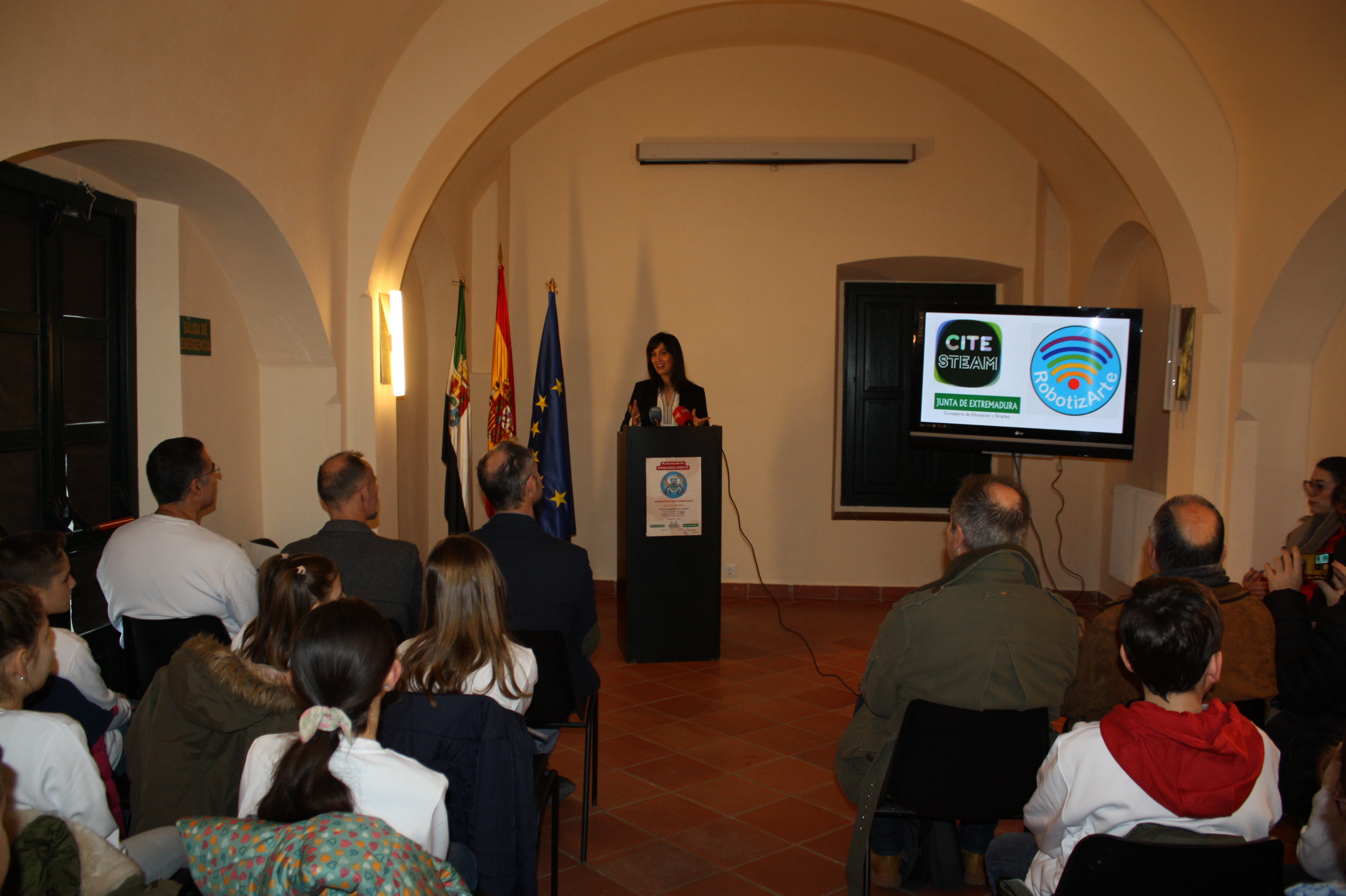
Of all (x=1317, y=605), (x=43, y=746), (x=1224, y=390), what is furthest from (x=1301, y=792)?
(x=43, y=746)

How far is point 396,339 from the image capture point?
5.20 meters

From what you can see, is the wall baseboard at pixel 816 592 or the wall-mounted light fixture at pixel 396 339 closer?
the wall-mounted light fixture at pixel 396 339

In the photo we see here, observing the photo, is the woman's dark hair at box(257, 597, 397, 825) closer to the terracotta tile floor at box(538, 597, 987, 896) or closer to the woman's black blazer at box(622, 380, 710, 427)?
the terracotta tile floor at box(538, 597, 987, 896)

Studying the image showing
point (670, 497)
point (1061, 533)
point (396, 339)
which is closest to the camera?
point (396, 339)

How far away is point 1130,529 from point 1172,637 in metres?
4.74

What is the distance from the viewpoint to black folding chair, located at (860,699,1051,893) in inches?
89.7

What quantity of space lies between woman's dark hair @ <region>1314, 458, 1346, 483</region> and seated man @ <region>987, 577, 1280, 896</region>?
256 centimetres

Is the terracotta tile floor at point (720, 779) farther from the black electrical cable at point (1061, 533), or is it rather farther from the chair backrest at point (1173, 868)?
the black electrical cable at point (1061, 533)

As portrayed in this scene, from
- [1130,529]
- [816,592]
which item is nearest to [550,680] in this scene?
[816,592]

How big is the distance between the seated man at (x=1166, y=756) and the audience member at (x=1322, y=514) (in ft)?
7.63

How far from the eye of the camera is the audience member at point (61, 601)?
231 centimetres

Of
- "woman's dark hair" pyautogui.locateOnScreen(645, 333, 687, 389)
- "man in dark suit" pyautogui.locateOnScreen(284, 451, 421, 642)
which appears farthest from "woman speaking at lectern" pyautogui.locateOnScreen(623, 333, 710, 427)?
"man in dark suit" pyautogui.locateOnScreen(284, 451, 421, 642)

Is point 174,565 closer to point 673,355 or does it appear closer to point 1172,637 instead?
point 1172,637

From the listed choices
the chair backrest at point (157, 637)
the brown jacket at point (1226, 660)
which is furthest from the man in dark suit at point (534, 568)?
the brown jacket at point (1226, 660)
